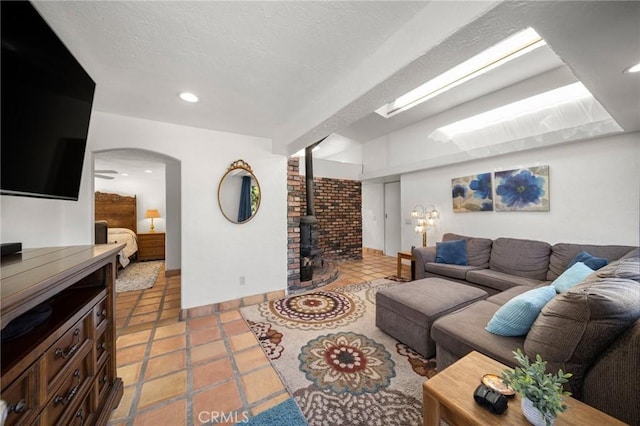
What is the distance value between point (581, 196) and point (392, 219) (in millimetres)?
3345

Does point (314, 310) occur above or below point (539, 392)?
below

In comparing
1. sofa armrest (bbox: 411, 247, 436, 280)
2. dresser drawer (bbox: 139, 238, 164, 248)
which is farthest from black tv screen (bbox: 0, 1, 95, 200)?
dresser drawer (bbox: 139, 238, 164, 248)

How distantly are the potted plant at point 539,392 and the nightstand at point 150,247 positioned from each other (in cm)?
625

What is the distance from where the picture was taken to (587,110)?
273 centimetres

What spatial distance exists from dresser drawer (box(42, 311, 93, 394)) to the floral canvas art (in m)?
4.63

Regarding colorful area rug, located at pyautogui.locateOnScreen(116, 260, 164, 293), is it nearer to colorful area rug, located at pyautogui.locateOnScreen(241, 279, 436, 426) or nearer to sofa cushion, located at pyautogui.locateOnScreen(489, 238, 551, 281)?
colorful area rug, located at pyautogui.locateOnScreen(241, 279, 436, 426)

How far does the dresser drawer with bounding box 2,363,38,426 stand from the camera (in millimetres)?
637

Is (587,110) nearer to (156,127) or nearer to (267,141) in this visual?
(267,141)

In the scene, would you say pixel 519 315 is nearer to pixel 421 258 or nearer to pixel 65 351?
pixel 65 351

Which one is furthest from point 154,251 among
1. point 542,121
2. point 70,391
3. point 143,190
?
point 542,121

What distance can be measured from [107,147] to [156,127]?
48cm

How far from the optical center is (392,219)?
5.87 m

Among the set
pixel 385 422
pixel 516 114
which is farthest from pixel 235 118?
pixel 516 114

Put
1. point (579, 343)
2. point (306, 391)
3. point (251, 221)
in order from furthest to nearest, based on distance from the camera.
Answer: point (251, 221), point (306, 391), point (579, 343)
